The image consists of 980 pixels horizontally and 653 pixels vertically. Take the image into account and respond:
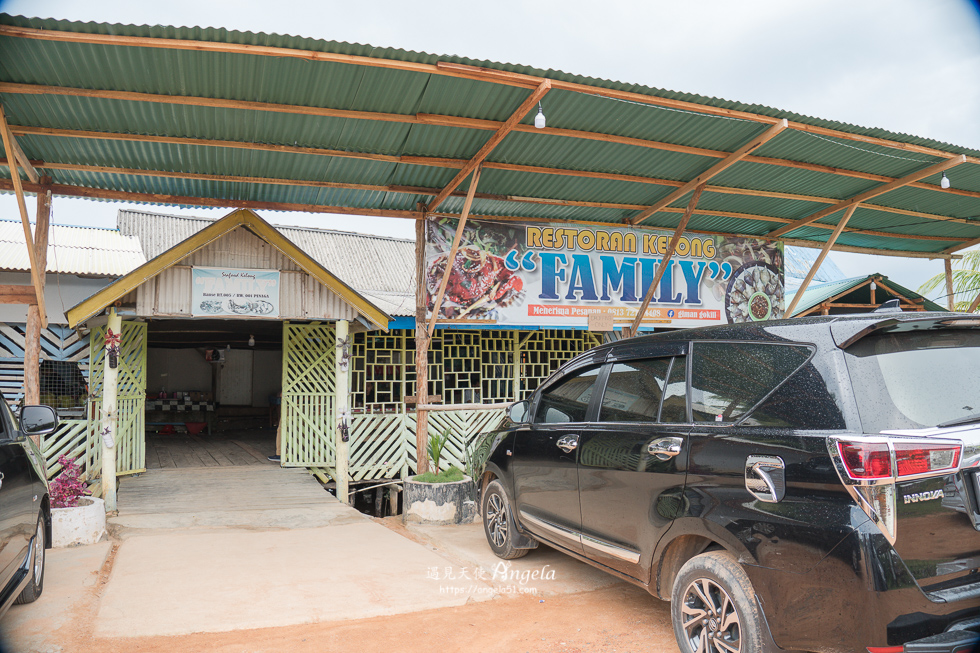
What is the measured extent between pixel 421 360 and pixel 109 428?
157 inches

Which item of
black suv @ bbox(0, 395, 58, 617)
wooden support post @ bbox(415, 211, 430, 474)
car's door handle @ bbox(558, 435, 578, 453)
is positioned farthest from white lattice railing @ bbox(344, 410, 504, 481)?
car's door handle @ bbox(558, 435, 578, 453)

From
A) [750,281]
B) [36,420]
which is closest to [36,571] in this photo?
[36,420]

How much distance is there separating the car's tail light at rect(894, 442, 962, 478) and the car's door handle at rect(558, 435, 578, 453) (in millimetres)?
2223

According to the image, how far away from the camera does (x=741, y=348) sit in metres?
3.44

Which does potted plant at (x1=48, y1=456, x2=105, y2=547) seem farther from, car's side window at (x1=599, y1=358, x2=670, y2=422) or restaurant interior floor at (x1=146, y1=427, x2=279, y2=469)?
car's side window at (x1=599, y1=358, x2=670, y2=422)

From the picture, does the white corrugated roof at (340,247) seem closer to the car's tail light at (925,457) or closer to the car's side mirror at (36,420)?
the car's side mirror at (36,420)

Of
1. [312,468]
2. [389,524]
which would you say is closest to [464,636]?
[389,524]

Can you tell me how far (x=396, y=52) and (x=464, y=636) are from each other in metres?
4.69

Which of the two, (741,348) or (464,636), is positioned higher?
(741,348)

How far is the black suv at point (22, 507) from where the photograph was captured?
359cm

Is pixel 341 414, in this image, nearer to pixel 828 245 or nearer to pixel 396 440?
pixel 396 440

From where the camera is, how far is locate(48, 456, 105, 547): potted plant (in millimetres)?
6286

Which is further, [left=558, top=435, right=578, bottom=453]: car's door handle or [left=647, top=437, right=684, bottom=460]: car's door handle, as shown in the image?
[left=558, top=435, right=578, bottom=453]: car's door handle

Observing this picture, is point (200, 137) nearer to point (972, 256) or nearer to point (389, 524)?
point (389, 524)
